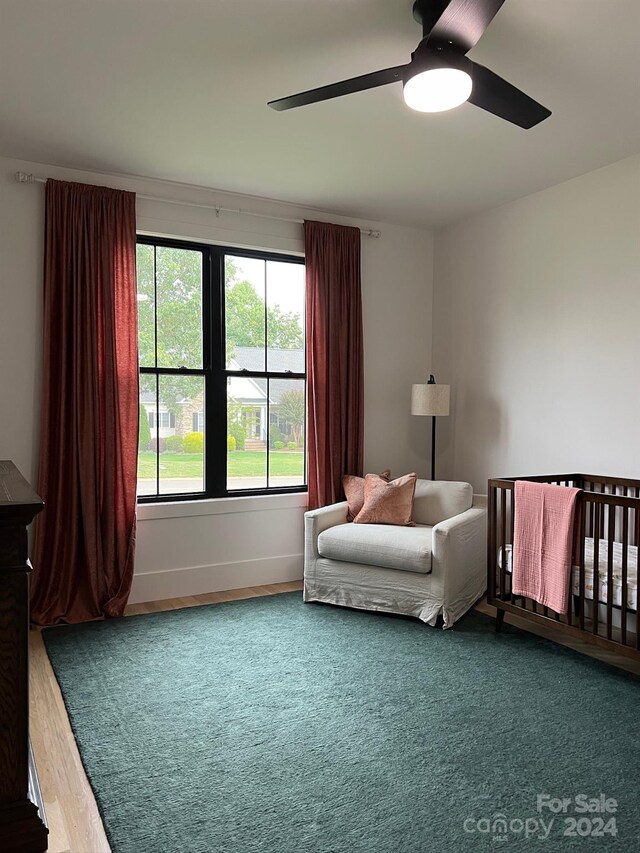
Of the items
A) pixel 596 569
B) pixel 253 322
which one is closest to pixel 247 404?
pixel 253 322

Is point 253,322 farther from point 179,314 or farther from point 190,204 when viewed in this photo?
point 190,204

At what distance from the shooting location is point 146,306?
403 centimetres

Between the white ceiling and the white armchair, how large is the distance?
79.3 inches

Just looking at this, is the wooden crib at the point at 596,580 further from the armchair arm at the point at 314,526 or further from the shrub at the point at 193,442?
the shrub at the point at 193,442

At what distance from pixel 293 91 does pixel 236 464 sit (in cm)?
235

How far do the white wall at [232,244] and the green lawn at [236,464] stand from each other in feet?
0.67

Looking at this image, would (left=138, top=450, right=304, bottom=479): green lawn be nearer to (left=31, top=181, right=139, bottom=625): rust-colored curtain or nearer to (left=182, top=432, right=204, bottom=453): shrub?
(left=182, top=432, right=204, bottom=453): shrub

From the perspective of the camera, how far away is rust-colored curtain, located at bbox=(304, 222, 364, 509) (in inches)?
173

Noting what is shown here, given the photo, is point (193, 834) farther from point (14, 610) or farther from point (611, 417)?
point (611, 417)

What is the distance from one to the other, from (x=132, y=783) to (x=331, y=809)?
0.64 metres

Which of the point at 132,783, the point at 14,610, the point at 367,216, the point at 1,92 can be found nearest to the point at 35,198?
the point at 1,92

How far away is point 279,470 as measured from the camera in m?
4.51

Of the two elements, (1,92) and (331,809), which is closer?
(331,809)

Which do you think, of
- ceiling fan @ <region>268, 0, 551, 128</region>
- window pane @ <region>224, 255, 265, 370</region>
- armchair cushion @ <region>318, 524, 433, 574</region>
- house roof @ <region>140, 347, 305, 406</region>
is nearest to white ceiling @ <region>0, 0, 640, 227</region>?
ceiling fan @ <region>268, 0, 551, 128</region>
